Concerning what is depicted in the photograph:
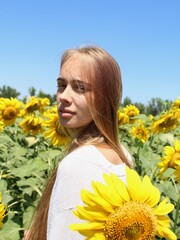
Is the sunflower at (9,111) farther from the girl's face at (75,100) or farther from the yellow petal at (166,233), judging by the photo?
the yellow petal at (166,233)

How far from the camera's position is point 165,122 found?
3963mm

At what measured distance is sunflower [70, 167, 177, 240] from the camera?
1.17 m

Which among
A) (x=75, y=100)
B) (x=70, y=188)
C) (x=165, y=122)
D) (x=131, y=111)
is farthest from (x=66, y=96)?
(x=131, y=111)

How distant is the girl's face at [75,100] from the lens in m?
1.75

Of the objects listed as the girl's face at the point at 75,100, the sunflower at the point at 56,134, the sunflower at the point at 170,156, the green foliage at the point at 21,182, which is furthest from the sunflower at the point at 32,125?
the girl's face at the point at 75,100

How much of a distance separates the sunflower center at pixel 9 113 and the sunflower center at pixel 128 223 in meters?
3.61

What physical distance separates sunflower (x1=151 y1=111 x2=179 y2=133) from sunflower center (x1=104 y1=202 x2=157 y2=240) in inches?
108

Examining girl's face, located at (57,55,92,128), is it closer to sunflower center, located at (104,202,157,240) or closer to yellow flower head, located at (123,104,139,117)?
sunflower center, located at (104,202,157,240)

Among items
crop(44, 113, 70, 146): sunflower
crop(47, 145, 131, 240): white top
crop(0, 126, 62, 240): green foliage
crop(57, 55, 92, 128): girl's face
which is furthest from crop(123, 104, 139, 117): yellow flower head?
crop(47, 145, 131, 240): white top

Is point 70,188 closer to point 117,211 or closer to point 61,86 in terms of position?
point 117,211

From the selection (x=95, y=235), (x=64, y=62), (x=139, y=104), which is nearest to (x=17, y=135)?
(x=64, y=62)

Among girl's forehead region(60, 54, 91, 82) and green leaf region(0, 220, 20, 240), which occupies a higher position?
girl's forehead region(60, 54, 91, 82)

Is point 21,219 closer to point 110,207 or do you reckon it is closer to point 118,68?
point 118,68

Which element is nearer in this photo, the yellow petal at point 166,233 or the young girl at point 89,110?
the yellow petal at point 166,233
